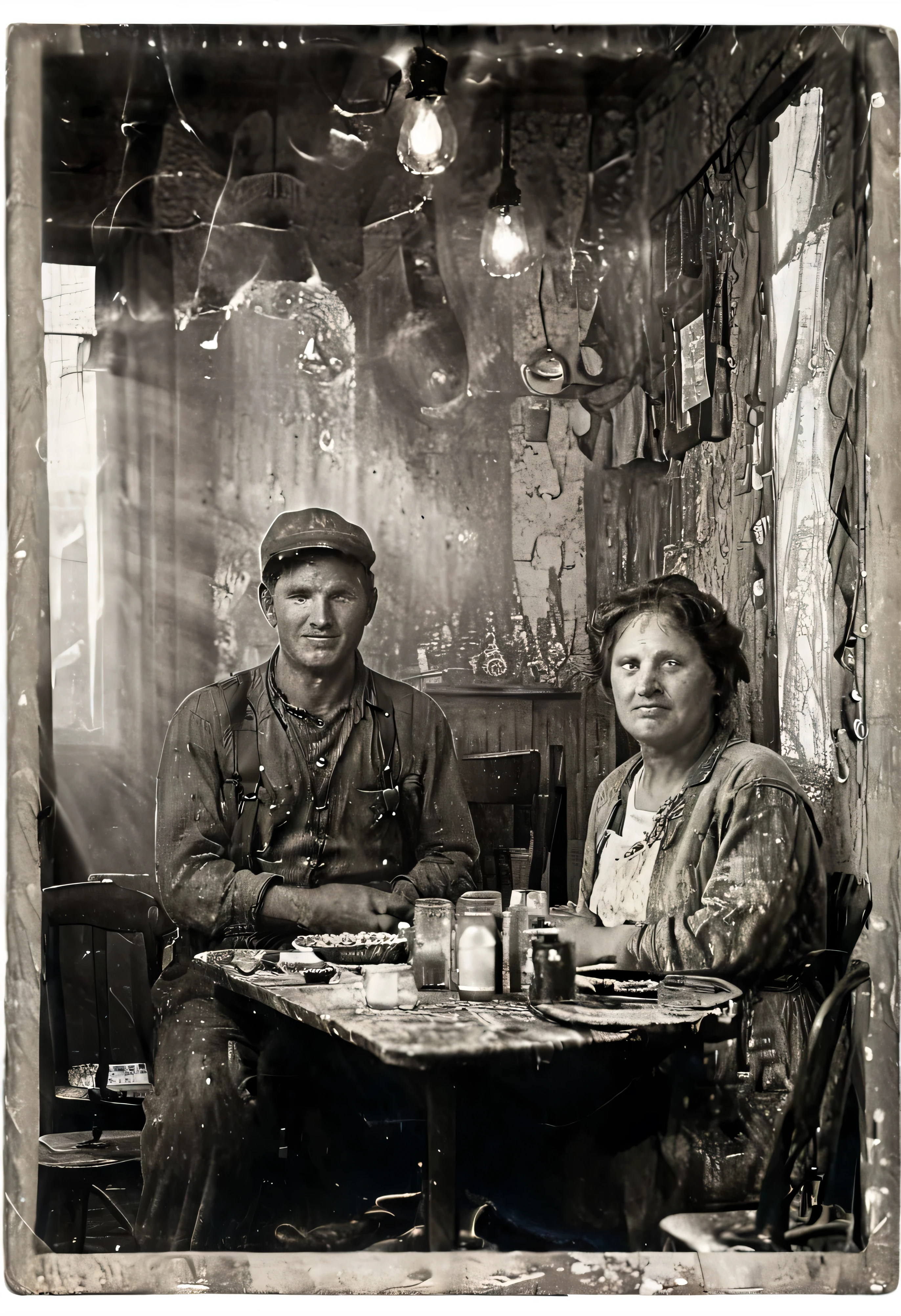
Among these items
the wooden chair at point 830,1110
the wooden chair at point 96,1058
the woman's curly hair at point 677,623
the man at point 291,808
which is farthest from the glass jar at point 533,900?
the wooden chair at point 96,1058

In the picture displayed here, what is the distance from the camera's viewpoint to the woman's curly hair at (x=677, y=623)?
2.76 metres

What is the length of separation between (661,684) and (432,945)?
788 millimetres

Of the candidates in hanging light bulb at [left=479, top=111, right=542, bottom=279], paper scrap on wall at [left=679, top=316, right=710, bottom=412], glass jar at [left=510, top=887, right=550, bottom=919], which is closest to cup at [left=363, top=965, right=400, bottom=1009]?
glass jar at [left=510, top=887, right=550, bottom=919]

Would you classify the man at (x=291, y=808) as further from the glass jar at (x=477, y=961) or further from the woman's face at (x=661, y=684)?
the woman's face at (x=661, y=684)

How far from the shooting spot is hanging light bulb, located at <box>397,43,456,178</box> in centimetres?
275

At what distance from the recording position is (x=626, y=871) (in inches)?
107

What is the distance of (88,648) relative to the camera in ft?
9.04

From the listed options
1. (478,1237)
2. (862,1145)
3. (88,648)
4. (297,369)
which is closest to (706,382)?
(297,369)

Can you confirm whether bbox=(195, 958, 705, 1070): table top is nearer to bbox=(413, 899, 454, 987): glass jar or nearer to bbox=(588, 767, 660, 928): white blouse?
bbox=(413, 899, 454, 987): glass jar

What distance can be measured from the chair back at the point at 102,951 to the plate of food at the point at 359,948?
0.36 meters

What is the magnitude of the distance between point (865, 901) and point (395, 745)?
3.65 feet

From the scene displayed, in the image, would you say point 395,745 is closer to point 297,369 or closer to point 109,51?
point 297,369

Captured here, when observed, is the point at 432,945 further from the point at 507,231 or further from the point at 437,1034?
the point at 507,231

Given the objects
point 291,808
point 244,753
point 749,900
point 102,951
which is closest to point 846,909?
point 749,900
